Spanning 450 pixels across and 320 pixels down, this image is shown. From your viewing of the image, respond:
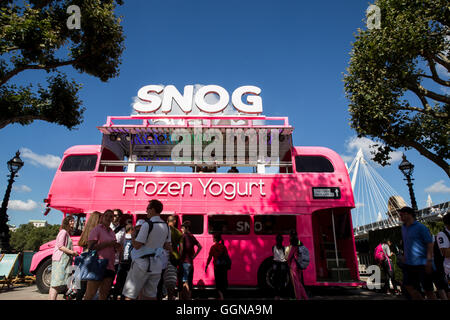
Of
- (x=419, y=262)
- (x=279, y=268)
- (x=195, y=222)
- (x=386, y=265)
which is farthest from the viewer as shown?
(x=386, y=265)

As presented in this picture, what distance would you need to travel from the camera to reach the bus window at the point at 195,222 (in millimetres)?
8250

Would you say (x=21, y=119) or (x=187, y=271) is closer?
(x=187, y=271)

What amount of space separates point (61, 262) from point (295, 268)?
16.7 ft

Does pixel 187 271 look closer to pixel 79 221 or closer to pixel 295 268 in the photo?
pixel 295 268

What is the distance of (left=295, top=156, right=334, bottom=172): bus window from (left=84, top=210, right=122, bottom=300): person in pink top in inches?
251

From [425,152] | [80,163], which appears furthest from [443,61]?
[80,163]

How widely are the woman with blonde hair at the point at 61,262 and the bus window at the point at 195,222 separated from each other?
3624mm

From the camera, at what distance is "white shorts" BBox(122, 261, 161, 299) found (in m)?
3.43

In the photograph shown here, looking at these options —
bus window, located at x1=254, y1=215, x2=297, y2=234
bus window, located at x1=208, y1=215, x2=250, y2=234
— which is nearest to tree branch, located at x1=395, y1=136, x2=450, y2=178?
bus window, located at x1=254, y1=215, x2=297, y2=234

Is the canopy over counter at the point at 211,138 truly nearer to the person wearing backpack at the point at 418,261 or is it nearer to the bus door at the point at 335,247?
the bus door at the point at 335,247

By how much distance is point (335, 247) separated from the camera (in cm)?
809

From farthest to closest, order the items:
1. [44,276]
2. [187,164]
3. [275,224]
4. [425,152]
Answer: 1. [425,152]
2. [187,164]
3. [275,224]
4. [44,276]

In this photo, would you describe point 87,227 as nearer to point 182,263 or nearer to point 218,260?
point 182,263
